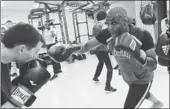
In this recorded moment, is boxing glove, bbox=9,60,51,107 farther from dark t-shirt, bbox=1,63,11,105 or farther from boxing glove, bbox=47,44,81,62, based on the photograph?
boxing glove, bbox=47,44,81,62

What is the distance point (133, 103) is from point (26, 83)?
0.82 meters

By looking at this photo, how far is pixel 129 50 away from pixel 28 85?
503 mm

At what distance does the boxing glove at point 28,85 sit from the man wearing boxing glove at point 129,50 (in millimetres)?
416

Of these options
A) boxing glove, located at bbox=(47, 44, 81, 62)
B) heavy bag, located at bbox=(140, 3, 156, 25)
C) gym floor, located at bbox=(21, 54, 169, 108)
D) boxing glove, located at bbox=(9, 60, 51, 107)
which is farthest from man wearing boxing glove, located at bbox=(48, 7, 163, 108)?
gym floor, located at bbox=(21, 54, 169, 108)

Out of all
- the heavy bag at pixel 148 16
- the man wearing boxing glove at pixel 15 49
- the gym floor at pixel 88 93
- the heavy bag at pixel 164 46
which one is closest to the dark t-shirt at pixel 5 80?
the man wearing boxing glove at pixel 15 49

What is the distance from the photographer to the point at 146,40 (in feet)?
3.89

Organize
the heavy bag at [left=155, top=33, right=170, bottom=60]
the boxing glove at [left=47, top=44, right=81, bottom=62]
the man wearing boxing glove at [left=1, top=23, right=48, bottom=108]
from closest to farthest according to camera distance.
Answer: the man wearing boxing glove at [left=1, top=23, right=48, bottom=108]
the boxing glove at [left=47, top=44, right=81, bottom=62]
the heavy bag at [left=155, top=33, right=170, bottom=60]

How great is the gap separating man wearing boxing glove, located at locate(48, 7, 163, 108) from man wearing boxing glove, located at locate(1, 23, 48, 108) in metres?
0.47

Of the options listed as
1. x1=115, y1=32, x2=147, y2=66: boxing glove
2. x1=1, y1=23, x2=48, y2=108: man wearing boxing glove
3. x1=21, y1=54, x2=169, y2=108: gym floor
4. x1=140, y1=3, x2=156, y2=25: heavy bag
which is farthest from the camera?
x1=21, y1=54, x2=169, y2=108: gym floor

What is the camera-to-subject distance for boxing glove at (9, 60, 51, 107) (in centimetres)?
67

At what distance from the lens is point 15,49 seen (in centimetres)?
64

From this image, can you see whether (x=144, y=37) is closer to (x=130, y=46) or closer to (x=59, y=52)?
(x=130, y=46)

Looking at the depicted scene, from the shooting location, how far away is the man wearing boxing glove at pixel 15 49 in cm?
61

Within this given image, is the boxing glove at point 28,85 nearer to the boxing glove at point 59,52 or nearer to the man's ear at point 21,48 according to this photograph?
the man's ear at point 21,48
